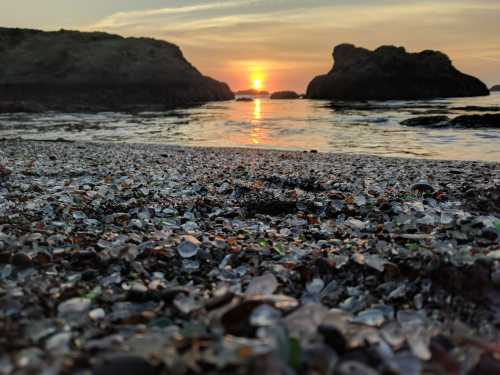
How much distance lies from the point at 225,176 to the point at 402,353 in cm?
768

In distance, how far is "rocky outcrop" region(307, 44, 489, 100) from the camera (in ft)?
285

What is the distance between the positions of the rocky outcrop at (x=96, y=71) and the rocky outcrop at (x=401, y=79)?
31.3 m

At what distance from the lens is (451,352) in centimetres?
222

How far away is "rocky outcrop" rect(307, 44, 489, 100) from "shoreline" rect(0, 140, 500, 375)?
84085 mm

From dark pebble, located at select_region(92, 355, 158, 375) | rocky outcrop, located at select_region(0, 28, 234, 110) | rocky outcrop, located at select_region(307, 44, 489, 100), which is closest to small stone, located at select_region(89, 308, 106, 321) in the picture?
dark pebble, located at select_region(92, 355, 158, 375)

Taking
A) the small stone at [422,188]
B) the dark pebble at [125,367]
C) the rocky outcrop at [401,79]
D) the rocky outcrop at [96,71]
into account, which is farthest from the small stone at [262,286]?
the rocky outcrop at [401,79]

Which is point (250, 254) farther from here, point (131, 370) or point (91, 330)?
point (131, 370)

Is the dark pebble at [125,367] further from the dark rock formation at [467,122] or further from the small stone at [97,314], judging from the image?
the dark rock formation at [467,122]

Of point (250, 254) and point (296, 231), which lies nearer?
point (250, 254)

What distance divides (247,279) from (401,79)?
92221 mm

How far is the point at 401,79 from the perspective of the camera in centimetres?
8825

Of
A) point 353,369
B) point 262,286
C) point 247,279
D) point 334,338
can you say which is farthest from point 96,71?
point 353,369

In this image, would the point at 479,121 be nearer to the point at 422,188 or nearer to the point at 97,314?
the point at 422,188

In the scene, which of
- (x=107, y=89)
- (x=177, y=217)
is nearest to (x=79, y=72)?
(x=107, y=89)
